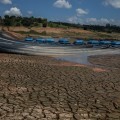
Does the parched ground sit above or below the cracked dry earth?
below

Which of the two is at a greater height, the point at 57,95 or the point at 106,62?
the point at 57,95

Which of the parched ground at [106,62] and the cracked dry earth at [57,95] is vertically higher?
the cracked dry earth at [57,95]

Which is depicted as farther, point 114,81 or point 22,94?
point 114,81

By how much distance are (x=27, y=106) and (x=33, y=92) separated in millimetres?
2390

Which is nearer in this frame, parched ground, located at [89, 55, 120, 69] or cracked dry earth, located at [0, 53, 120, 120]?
cracked dry earth, located at [0, 53, 120, 120]

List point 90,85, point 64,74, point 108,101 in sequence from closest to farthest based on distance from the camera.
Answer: point 108,101
point 90,85
point 64,74

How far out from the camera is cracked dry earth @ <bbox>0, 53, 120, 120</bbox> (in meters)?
11.2

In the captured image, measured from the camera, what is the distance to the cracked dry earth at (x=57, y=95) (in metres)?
11.2

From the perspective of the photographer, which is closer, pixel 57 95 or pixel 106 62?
pixel 57 95

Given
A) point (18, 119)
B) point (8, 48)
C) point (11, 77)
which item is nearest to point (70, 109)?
point (18, 119)

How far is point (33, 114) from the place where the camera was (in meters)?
11.0

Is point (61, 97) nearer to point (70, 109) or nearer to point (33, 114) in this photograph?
point (70, 109)

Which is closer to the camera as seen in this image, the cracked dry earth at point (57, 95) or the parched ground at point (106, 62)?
the cracked dry earth at point (57, 95)

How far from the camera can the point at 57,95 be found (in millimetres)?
13969
